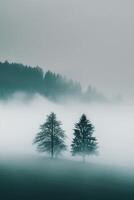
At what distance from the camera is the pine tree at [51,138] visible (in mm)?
68312

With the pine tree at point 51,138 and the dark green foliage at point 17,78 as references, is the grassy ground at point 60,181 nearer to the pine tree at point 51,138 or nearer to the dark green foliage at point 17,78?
the pine tree at point 51,138

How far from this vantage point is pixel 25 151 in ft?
252

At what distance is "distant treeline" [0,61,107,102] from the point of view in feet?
481

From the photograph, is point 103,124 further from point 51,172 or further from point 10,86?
point 10,86

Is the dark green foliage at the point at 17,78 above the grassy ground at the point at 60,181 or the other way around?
above

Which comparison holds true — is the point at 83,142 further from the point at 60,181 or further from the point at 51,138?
the point at 60,181

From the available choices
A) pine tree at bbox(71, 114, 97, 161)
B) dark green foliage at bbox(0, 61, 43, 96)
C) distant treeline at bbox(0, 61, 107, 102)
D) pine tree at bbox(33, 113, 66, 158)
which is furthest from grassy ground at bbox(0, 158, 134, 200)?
dark green foliage at bbox(0, 61, 43, 96)

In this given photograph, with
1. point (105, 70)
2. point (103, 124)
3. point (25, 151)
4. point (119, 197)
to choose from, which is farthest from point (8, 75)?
point (119, 197)

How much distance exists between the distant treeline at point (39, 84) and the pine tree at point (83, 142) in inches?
2648

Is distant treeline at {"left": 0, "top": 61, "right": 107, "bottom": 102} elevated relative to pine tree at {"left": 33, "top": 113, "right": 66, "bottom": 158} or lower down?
elevated

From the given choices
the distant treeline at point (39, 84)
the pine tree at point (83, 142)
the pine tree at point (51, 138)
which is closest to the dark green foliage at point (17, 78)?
the distant treeline at point (39, 84)

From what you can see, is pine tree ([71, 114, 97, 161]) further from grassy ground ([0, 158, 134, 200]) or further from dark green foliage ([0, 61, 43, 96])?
dark green foliage ([0, 61, 43, 96])

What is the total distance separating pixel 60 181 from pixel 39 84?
110 metres

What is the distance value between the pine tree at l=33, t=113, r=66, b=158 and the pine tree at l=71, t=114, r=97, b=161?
8.07ft
